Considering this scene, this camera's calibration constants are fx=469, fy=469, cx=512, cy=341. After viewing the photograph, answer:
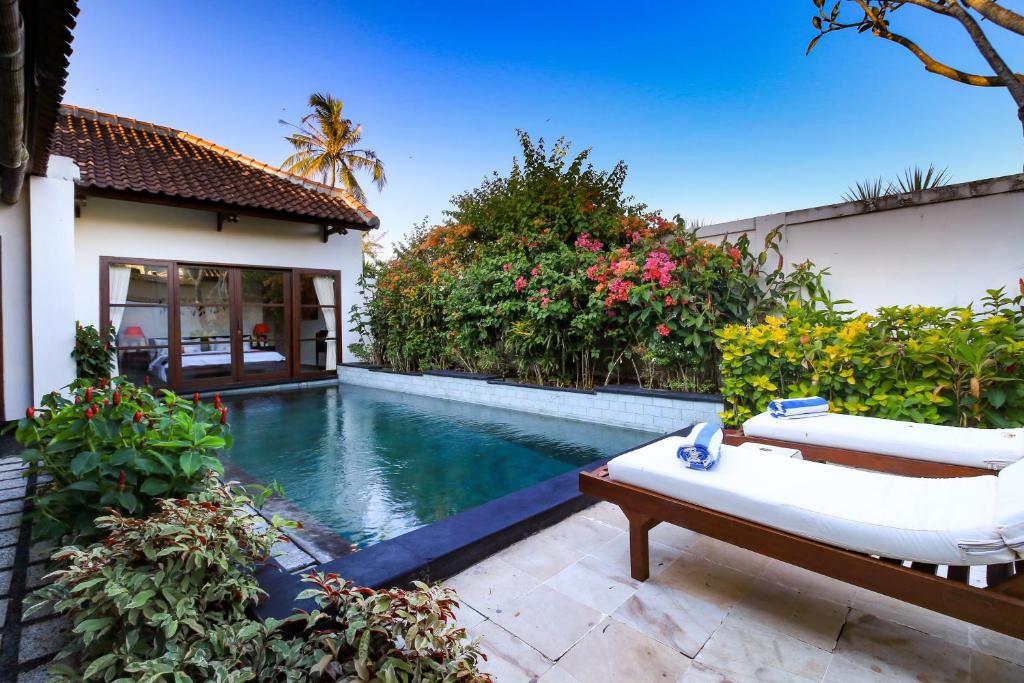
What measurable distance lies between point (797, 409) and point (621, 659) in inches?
89.1

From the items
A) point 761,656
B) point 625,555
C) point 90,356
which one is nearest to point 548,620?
point 625,555

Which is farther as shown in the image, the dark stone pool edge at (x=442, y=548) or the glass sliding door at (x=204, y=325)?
the glass sliding door at (x=204, y=325)

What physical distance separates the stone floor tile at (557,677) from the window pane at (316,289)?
372 inches

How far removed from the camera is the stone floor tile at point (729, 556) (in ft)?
7.23

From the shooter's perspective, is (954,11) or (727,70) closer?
(954,11)

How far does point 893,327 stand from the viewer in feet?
12.1

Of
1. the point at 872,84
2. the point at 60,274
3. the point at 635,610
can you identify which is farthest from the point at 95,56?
the point at 872,84

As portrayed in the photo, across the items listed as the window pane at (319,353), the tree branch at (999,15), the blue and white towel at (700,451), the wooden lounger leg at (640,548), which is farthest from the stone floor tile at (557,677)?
the window pane at (319,353)

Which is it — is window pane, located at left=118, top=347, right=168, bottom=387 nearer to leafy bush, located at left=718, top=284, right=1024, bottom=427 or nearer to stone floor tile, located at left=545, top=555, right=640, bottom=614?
stone floor tile, located at left=545, top=555, right=640, bottom=614

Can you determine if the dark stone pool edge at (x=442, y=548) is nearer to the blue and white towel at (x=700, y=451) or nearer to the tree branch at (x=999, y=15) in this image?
the blue and white towel at (x=700, y=451)

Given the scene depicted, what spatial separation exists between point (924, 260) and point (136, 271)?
10602mm

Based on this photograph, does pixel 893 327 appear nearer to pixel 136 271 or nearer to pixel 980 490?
pixel 980 490

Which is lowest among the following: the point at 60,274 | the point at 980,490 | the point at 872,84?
the point at 980,490

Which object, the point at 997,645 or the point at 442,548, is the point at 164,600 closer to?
the point at 442,548
